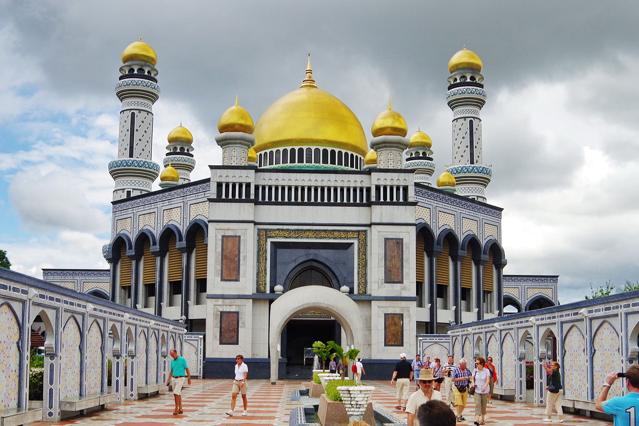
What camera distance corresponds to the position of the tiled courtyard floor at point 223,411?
14695 millimetres

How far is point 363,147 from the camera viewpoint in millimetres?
40625

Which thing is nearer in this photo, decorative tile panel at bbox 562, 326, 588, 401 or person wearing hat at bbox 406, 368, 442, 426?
person wearing hat at bbox 406, 368, 442, 426

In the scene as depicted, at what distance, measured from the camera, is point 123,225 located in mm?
41812

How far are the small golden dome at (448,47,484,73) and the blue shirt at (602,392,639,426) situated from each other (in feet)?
139

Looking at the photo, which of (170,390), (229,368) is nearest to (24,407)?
(170,390)

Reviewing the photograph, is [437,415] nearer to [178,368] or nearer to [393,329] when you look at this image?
[178,368]

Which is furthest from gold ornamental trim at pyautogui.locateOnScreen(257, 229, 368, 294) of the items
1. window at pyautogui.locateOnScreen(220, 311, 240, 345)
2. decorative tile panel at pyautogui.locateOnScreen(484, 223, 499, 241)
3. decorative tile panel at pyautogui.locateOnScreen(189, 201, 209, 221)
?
decorative tile panel at pyautogui.locateOnScreen(484, 223, 499, 241)

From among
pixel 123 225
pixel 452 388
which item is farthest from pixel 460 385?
pixel 123 225

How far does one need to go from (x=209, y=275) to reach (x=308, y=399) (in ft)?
44.5

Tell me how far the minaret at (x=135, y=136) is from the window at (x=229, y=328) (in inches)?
565

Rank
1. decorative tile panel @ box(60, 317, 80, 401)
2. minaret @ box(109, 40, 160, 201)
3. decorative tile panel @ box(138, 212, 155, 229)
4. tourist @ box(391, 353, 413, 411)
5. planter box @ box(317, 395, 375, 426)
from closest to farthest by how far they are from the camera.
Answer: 1. planter box @ box(317, 395, 375, 426)
2. decorative tile panel @ box(60, 317, 80, 401)
3. tourist @ box(391, 353, 413, 411)
4. decorative tile panel @ box(138, 212, 155, 229)
5. minaret @ box(109, 40, 160, 201)

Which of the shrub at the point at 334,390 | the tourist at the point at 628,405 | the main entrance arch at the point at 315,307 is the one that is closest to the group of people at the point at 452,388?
the shrub at the point at 334,390

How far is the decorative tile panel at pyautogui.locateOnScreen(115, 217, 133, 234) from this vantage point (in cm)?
4138

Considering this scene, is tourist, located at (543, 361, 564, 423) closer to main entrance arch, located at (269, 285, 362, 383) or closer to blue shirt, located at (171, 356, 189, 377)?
blue shirt, located at (171, 356, 189, 377)
